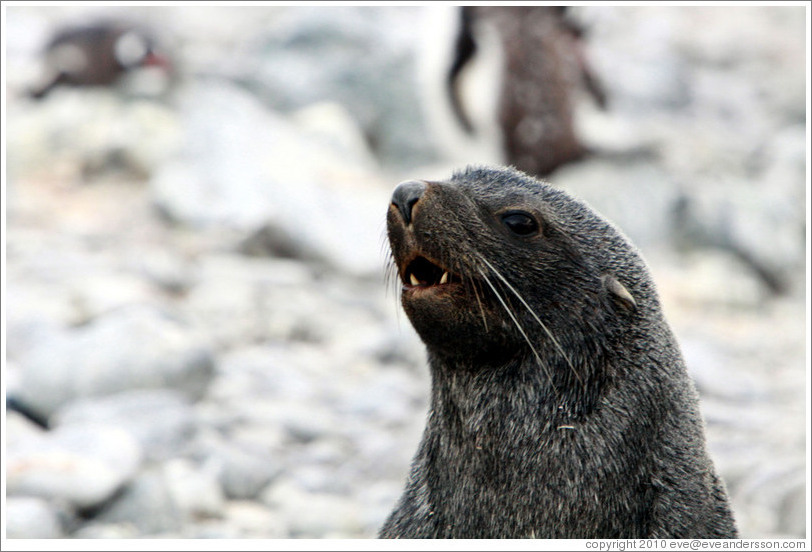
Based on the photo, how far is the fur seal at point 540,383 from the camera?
10.4ft

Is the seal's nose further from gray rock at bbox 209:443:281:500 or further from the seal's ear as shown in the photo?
gray rock at bbox 209:443:281:500

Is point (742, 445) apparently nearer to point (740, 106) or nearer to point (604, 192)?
point (604, 192)

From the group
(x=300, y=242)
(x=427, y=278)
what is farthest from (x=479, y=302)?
(x=300, y=242)

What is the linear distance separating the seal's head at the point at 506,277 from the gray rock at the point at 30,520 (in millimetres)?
1997

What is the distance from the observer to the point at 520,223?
335 centimetres

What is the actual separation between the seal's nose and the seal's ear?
0.69 metres

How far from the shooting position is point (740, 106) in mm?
11375

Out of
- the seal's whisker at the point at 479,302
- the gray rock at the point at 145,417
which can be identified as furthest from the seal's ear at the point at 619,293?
the gray rock at the point at 145,417

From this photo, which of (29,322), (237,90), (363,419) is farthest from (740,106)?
(29,322)

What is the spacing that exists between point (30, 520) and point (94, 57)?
23.9 ft

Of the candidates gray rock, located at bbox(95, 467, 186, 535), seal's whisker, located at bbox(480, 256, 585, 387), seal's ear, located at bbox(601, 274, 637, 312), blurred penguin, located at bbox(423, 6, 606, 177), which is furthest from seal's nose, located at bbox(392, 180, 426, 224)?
blurred penguin, located at bbox(423, 6, 606, 177)

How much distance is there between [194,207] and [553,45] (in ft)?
11.6

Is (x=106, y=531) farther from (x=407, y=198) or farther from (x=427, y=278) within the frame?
(x=407, y=198)

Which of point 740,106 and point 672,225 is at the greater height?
point 740,106
